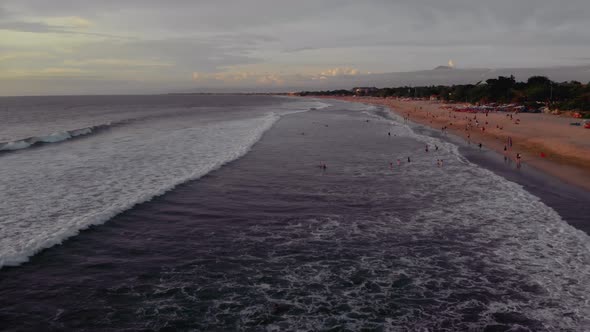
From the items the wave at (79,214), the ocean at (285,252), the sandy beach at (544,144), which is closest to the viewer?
the ocean at (285,252)

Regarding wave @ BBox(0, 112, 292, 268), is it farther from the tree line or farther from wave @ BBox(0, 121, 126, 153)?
the tree line

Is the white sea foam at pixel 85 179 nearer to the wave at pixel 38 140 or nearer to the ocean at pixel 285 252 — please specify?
the ocean at pixel 285 252

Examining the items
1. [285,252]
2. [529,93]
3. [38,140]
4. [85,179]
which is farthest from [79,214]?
[529,93]

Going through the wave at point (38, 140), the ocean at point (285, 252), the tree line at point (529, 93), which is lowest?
the ocean at point (285, 252)

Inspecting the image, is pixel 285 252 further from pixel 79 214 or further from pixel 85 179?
pixel 85 179

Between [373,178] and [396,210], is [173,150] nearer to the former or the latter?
[373,178]

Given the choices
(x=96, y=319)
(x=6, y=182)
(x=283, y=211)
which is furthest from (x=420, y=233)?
(x=6, y=182)

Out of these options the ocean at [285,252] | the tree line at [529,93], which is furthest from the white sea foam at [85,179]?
the tree line at [529,93]
